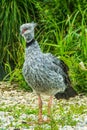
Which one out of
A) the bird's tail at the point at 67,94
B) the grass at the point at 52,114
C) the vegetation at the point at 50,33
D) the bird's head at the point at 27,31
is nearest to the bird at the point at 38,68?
the bird's head at the point at 27,31

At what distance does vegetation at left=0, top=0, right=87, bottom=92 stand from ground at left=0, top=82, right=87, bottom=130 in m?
0.41

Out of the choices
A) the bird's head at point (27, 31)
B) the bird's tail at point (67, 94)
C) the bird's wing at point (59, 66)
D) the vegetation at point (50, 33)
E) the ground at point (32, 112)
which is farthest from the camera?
the vegetation at point (50, 33)

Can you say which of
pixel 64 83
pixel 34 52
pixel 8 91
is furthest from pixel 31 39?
pixel 8 91

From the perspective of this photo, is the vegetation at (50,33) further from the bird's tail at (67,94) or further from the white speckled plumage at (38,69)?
the white speckled plumage at (38,69)

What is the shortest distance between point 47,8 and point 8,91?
193 cm

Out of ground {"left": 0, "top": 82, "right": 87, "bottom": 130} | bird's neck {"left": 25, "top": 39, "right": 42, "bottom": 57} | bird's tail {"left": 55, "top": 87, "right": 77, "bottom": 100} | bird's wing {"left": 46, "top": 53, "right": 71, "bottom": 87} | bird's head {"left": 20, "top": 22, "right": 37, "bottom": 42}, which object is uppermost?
bird's head {"left": 20, "top": 22, "right": 37, "bottom": 42}

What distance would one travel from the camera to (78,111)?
25.8 feet

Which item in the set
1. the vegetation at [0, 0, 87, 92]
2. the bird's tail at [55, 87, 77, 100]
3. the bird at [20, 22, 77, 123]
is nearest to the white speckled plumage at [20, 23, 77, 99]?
the bird at [20, 22, 77, 123]

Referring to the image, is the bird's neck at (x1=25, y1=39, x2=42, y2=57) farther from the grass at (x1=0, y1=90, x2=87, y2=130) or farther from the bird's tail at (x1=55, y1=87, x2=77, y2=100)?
the bird's tail at (x1=55, y1=87, x2=77, y2=100)

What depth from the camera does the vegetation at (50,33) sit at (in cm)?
986

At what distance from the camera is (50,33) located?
11.0 metres

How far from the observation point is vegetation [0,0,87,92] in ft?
32.3

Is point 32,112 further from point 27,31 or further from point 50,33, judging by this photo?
point 50,33

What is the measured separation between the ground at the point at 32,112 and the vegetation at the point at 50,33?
41 cm
